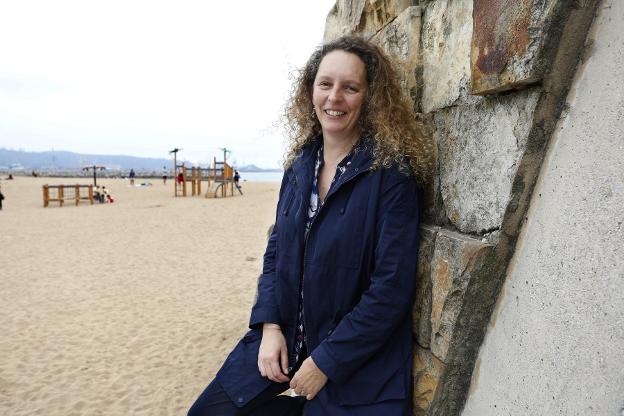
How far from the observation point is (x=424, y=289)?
1.36 meters

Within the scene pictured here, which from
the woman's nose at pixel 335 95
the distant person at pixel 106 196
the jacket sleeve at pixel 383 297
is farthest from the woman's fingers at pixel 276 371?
the distant person at pixel 106 196

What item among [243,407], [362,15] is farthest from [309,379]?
[362,15]

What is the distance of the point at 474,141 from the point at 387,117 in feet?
1.12

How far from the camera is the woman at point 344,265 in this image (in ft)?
4.30

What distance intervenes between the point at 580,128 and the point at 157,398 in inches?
145

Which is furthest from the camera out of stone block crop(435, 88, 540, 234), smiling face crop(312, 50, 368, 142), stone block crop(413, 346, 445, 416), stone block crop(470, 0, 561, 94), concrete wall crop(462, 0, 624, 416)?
smiling face crop(312, 50, 368, 142)

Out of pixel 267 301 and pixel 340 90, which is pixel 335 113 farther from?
pixel 267 301

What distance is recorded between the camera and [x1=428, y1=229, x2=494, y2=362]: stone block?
1.14m

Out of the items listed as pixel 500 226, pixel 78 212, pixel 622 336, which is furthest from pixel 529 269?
pixel 78 212

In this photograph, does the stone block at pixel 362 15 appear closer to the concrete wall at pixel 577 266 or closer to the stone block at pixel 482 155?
the stone block at pixel 482 155

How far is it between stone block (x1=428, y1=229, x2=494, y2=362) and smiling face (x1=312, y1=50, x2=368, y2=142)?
56cm

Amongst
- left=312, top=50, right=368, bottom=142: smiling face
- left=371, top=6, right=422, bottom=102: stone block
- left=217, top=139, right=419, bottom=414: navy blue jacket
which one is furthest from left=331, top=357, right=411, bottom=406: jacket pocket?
left=371, top=6, right=422, bottom=102: stone block

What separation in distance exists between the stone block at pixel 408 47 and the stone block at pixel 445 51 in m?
0.03

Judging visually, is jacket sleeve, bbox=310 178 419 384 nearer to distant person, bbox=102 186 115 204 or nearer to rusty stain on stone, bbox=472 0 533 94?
rusty stain on stone, bbox=472 0 533 94
